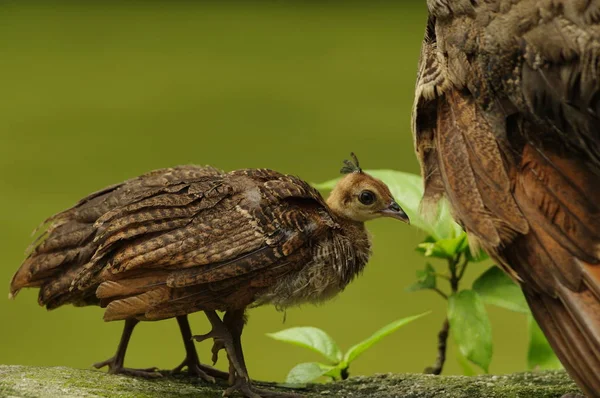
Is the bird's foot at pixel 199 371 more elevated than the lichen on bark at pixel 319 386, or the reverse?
the bird's foot at pixel 199 371

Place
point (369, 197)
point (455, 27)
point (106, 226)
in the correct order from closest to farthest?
point (455, 27) < point (106, 226) < point (369, 197)

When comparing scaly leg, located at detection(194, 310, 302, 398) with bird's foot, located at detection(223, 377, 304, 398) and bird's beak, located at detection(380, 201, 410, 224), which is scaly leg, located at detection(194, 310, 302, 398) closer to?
bird's foot, located at detection(223, 377, 304, 398)

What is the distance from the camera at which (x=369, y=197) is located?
191 centimetres

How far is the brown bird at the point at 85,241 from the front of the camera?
1.74 meters

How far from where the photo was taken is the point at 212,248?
166 cm

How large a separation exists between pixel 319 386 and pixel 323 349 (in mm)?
173

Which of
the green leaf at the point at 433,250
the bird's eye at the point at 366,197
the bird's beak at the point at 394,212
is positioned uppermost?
the bird's eye at the point at 366,197

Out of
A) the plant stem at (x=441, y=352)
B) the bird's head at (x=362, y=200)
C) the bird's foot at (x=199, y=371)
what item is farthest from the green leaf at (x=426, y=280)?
the bird's foot at (x=199, y=371)

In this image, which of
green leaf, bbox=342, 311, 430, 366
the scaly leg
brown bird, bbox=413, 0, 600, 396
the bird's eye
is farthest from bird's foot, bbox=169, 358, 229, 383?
brown bird, bbox=413, 0, 600, 396

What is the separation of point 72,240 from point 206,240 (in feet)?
0.95

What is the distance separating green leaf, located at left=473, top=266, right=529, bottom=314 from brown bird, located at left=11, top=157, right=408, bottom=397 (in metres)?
0.36

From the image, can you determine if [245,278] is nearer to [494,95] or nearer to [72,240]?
[72,240]

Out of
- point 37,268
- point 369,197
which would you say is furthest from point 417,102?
point 37,268

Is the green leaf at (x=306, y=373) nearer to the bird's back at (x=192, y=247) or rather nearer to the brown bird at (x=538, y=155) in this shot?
the bird's back at (x=192, y=247)
